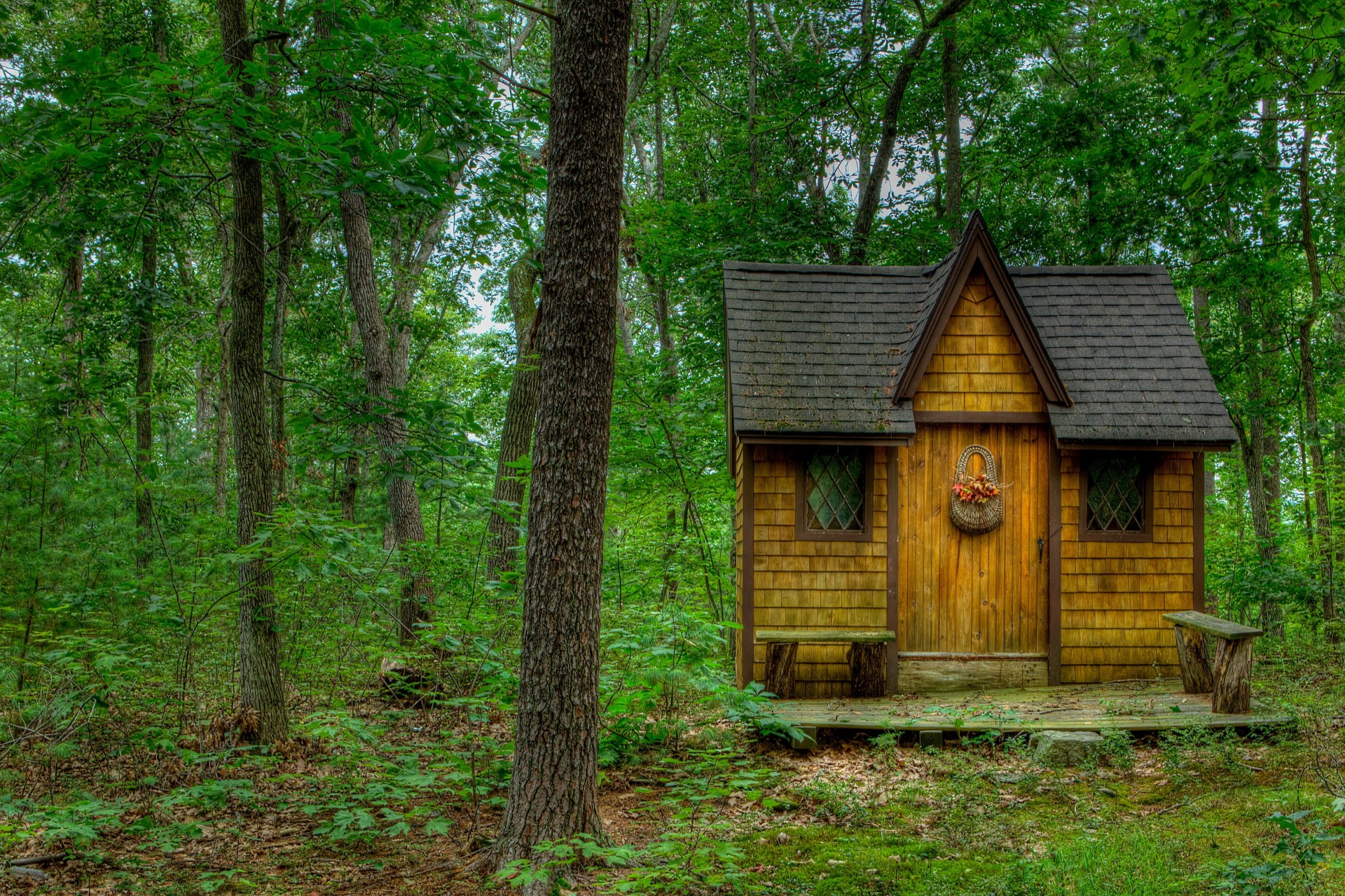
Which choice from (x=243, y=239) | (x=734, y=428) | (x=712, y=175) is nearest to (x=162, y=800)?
(x=243, y=239)

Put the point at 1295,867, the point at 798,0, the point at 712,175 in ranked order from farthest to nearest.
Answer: the point at 712,175, the point at 798,0, the point at 1295,867

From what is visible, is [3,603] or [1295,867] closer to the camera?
[1295,867]

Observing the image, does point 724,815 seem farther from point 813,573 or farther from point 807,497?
point 807,497

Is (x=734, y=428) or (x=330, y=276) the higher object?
(x=330, y=276)

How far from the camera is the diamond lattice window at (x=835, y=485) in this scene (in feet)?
29.1

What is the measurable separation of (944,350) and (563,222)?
5786mm

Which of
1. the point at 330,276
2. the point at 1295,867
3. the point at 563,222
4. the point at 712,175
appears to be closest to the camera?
the point at 1295,867

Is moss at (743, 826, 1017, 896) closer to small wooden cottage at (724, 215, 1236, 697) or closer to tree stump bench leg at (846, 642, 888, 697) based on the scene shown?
tree stump bench leg at (846, 642, 888, 697)

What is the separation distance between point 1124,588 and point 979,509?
70.8 inches

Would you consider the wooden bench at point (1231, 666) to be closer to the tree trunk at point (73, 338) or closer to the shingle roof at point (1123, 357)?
the shingle roof at point (1123, 357)

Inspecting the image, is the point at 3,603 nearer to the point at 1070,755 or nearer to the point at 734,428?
the point at 734,428

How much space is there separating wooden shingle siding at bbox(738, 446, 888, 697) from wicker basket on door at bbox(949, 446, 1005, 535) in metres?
0.77

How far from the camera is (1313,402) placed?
40.0 ft

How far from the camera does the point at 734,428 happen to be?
8.47 m
